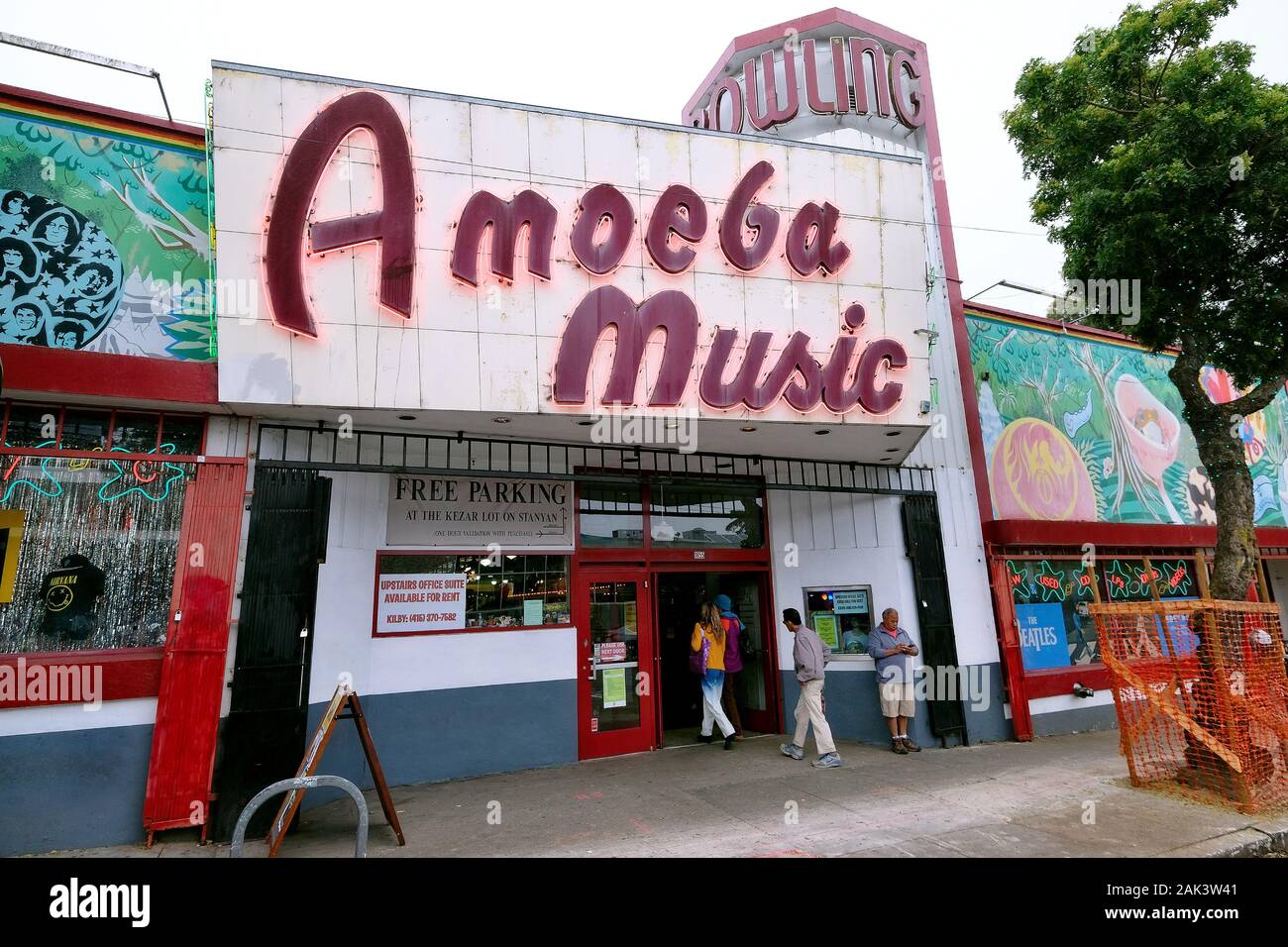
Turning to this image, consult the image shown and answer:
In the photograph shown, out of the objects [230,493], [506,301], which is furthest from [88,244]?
[506,301]

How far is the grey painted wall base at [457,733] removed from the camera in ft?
22.7

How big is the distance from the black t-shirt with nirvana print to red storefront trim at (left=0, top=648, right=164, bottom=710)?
209 millimetres

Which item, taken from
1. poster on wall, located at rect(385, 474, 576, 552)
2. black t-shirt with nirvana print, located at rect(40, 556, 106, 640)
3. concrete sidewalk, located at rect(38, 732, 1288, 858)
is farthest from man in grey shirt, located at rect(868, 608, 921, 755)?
→ black t-shirt with nirvana print, located at rect(40, 556, 106, 640)

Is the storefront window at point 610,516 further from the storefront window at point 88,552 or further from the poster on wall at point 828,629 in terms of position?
the storefront window at point 88,552

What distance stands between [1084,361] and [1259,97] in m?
5.81

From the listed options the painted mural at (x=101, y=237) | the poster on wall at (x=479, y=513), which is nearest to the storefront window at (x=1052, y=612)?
the poster on wall at (x=479, y=513)

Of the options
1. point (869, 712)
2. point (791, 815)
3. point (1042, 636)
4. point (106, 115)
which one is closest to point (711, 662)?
point (869, 712)

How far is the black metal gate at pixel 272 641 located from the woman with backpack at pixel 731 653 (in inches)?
204

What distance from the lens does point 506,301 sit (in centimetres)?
674

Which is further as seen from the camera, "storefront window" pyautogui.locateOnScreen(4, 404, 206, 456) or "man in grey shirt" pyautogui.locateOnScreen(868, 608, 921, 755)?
"man in grey shirt" pyautogui.locateOnScreen(868, 608, 921, 755)

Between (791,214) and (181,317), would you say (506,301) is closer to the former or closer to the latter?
(181,317)

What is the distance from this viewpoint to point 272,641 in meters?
6.06

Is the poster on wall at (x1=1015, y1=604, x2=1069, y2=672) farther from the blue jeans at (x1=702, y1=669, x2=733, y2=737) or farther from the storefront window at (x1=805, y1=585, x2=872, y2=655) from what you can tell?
the blue jeans at (x1=702, y1=669, x2=733, y2=737)

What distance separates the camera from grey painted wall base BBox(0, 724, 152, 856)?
523 centimetres
